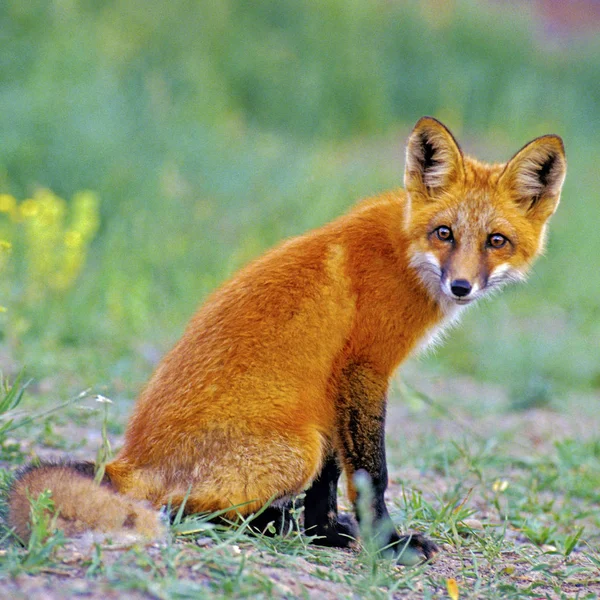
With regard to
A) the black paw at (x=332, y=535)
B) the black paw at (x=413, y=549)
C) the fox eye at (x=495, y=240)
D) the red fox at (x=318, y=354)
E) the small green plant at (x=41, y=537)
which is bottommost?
the black paw at (x=332, y=535)

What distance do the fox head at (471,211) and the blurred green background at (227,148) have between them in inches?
83.7

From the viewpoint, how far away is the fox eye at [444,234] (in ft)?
13.7

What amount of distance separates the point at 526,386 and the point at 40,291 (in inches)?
171

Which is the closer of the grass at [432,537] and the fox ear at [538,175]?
the grass at [432,537]

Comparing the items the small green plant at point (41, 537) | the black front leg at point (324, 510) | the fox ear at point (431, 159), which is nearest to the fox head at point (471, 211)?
the fox ear at point (431, 159)

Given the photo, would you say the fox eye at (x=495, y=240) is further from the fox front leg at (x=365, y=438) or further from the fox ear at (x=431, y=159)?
the fox front leg at (x=365, y=438)

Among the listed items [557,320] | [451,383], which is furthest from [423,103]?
[451,383]

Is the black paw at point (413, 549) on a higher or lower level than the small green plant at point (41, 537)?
lower

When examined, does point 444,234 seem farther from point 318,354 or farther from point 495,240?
point 318,354

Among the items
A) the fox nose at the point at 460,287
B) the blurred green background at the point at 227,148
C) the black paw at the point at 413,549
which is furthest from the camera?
the blurred green background at the point at 227,148

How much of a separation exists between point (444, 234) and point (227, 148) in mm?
7294

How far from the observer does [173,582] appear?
9.30 feet

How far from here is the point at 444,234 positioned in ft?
13.7

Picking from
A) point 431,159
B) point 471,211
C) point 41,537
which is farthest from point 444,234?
point 41,537
